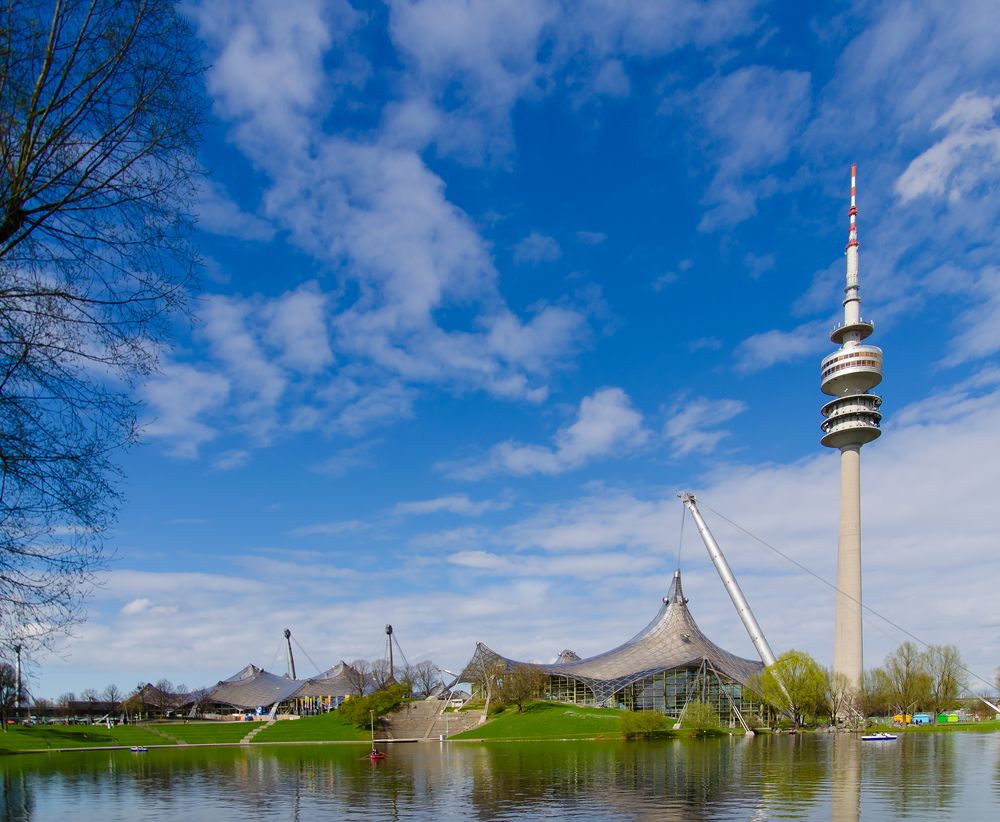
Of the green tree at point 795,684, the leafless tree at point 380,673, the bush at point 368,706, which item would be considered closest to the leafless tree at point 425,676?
the leafless tree at point 380,673

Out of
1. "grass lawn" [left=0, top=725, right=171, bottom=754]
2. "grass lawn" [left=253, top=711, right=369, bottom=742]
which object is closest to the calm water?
"grass lawn" [left=0, top=725, right=171, bottom=754]

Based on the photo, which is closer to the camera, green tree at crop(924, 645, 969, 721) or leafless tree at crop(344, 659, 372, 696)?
green tree at crop(924, 645, 969, 721)

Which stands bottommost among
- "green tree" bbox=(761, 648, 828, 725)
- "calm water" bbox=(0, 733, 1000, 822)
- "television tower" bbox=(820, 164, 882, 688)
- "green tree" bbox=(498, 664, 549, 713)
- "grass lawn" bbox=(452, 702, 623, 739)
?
"grass lawn" bbox=(452, 702, 623, 739)

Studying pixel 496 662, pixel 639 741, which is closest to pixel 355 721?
pixel 496 662

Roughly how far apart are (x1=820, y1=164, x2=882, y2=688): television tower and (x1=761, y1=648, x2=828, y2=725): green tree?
1318cm

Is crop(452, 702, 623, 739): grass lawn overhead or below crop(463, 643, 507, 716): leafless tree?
below

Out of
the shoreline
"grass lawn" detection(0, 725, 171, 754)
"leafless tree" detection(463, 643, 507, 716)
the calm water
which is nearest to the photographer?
the calm water

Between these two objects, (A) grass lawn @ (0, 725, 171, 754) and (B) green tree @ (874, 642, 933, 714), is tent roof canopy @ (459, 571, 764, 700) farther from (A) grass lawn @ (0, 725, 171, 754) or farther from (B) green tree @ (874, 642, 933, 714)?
(A) grass lawn @ (0, 725, 171, 754)

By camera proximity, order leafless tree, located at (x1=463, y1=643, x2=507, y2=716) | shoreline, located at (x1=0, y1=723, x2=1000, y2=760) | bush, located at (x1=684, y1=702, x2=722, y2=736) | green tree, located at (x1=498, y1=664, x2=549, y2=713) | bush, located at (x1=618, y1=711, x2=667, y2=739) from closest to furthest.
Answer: bush, located at (x1=618, y1=711, x2=667, y2=739)
bush, located at (x1=684, y1=702, x2=722, y2=736)
shoreline, located at (x1=0, y1=723, x2=1000, y2=760)
green tree, located at (x1=498, y1=664, x2=549, y2=713)
leafless tree, located at (x1=463, y1=643, x2=507, y2=716)

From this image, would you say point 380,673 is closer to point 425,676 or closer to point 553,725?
point 425,676

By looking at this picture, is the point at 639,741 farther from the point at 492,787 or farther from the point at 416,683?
the point at 416,683

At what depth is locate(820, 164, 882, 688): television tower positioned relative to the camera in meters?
103

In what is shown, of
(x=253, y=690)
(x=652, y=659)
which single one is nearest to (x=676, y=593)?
(x=652, y=659)

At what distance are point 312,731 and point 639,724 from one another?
45572 millimetres
